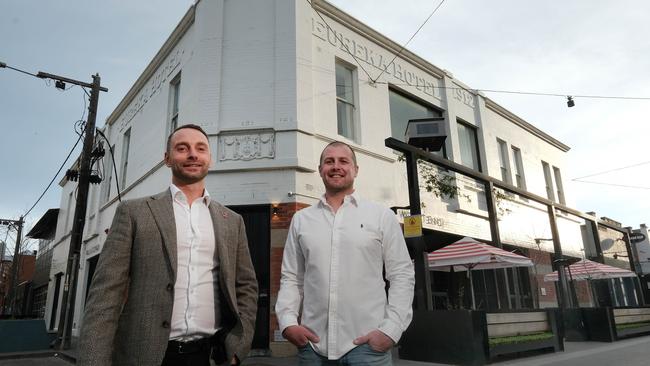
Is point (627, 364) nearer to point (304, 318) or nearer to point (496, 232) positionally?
point (496, 232)

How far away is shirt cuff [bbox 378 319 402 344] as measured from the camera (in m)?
1.94

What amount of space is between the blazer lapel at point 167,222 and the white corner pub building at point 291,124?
19.0 ft

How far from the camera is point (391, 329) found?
1.95m

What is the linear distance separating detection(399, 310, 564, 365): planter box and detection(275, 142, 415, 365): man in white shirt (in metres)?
4.53

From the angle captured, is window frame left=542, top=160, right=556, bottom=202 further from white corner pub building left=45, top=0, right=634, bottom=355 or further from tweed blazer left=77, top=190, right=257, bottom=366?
tweed blazer left=77, top=190, right=257, bottom=366

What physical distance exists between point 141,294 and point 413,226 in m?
5.50

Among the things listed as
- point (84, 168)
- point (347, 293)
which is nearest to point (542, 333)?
point (347, 293)

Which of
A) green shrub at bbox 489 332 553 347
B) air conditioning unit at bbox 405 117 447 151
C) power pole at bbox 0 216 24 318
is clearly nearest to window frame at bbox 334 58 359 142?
air conditioning unit at bbox 405 117 447 151

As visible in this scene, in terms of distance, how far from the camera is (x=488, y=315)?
21.4 ft

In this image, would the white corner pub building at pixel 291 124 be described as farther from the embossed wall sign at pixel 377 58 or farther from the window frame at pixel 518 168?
the window frame at pixel 518 168

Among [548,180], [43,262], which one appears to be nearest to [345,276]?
[548,180]

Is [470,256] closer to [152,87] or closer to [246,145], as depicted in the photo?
[246,145]

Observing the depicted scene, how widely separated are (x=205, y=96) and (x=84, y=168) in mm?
4691

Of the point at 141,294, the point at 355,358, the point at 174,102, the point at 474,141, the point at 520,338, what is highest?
the point at 174,102
